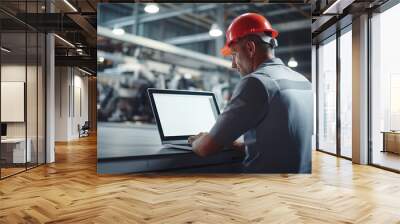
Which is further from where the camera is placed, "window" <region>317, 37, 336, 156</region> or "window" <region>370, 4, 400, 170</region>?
"window" <region>317, 37, 336, 156</region>

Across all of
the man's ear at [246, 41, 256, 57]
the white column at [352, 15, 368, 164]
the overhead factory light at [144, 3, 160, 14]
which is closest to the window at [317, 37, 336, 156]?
A: the white column at [352, 15, 368, 164]

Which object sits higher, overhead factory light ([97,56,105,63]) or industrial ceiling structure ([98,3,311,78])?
industrial ceiling structure ([98,3,311,78])

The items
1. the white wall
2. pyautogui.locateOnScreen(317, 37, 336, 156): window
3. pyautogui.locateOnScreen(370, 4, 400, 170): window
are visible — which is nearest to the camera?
pyautogui.locateOnScreen(370, 4, 400, 170): window

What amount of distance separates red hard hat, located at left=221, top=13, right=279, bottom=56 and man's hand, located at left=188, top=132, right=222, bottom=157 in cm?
138

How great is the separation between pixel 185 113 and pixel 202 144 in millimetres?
574

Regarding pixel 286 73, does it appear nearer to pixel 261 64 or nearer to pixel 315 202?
pixel 261 64

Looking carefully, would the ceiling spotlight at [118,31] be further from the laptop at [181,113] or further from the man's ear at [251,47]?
the man's ear at [251,47]

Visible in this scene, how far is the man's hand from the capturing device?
18.7 feet

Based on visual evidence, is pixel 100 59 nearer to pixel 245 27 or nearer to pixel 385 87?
pixel 245 27

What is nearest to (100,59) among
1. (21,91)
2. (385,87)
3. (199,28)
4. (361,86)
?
(199,28)

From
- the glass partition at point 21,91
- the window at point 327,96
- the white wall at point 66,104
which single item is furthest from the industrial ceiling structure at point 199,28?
the white wall at point 66,104

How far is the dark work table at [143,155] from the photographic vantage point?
18.5ft

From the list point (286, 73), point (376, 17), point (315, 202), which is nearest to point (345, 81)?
point (376, 17)

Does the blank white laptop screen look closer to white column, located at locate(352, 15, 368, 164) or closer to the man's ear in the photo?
the man's ear
